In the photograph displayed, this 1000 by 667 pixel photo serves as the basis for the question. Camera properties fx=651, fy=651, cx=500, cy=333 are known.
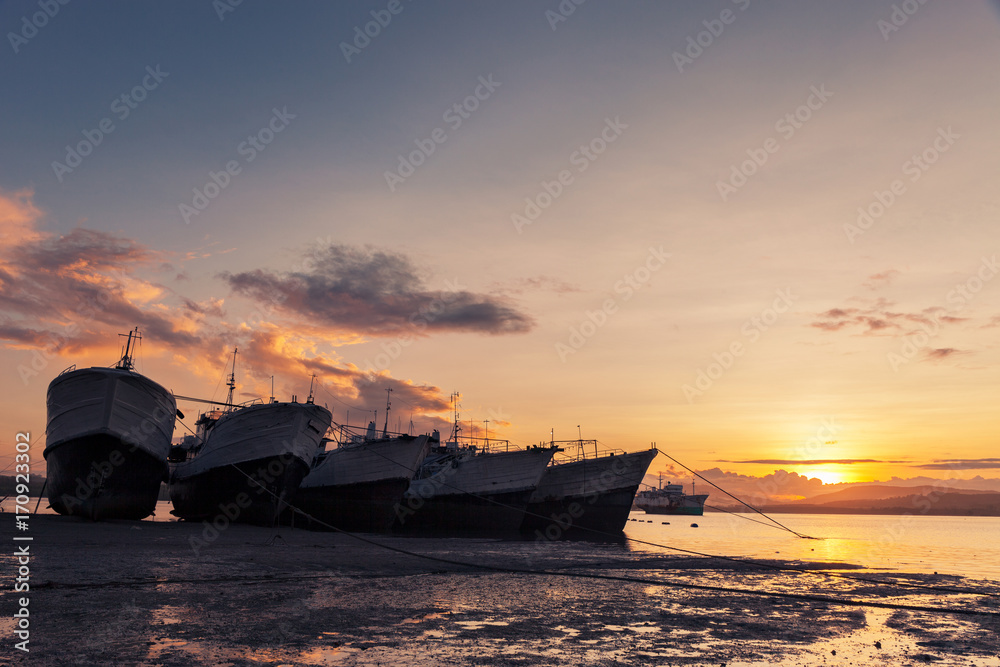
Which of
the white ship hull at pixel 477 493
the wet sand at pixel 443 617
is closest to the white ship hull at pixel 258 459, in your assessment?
the white ship hull at pixel 477 493

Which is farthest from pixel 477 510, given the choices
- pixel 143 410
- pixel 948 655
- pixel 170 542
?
pixel 948 655

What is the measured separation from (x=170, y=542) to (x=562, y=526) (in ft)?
102

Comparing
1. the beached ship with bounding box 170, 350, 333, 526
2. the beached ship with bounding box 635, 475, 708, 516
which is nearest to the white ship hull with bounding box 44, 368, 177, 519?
the beached ship with bounding box 170, 350, 333, 526

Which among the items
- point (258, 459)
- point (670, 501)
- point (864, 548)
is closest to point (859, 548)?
point (864, 548)

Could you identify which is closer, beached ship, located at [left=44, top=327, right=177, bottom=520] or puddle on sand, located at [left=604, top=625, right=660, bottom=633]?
puddle on sand, located at [left=604, top=625, right=660, bottom=633]

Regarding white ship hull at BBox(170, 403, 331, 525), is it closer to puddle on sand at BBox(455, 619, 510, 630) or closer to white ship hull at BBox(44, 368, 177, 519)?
white ship hull at BBox(44, 368, 177, 519)

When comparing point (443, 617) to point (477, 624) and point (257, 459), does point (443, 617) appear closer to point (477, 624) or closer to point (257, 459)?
point (477, 624)

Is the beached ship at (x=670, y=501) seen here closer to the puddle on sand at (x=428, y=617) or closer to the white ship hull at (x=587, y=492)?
the white ship hull at (x=587, y=492)

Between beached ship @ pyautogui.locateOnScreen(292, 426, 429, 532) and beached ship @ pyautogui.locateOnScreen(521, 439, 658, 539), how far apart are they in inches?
456

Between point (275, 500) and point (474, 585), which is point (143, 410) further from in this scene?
point (474, 585)

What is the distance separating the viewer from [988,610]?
12.2m

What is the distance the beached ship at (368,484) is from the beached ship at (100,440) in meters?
10.1

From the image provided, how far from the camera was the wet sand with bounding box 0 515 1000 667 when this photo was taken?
7.34m

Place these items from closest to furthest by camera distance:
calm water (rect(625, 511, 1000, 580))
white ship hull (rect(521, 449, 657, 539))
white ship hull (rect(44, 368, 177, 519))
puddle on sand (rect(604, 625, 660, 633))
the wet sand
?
the wet sand < puddle on sand (rect(604, 625, 660, 633)) < calm water (rect(625, 511, 1000, 580)) < white ship hull (rect(44, 368, 177, 519)) < white ship hull (rect(521, 449, 657, 539))
